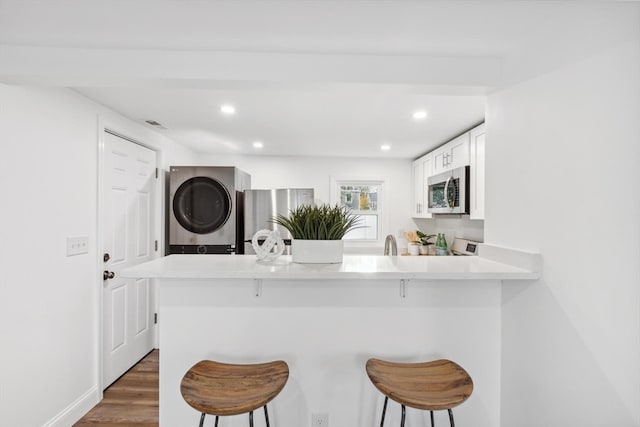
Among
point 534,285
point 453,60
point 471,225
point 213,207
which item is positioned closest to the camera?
point 534,285

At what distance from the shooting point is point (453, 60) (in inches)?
60.4

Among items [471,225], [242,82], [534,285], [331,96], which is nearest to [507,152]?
[534,285]

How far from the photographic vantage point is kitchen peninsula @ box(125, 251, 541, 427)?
1.57 m

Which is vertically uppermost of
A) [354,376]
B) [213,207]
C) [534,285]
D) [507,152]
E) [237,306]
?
[507,152]

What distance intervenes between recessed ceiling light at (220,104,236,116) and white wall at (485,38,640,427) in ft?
5.96

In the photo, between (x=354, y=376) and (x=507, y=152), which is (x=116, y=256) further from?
(x=507, y=152)

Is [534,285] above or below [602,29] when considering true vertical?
below

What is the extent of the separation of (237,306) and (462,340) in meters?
1.11

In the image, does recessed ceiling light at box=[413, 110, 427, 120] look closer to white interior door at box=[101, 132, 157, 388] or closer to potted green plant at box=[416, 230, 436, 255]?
potted green plant at box=[416, 230, 436, 255]

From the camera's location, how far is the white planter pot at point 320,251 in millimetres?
1553

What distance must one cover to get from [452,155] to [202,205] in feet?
8.33

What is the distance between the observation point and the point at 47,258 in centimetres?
190

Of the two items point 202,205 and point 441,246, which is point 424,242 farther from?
point 202,205

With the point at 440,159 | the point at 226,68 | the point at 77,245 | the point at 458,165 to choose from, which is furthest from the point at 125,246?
the point at 440,159
